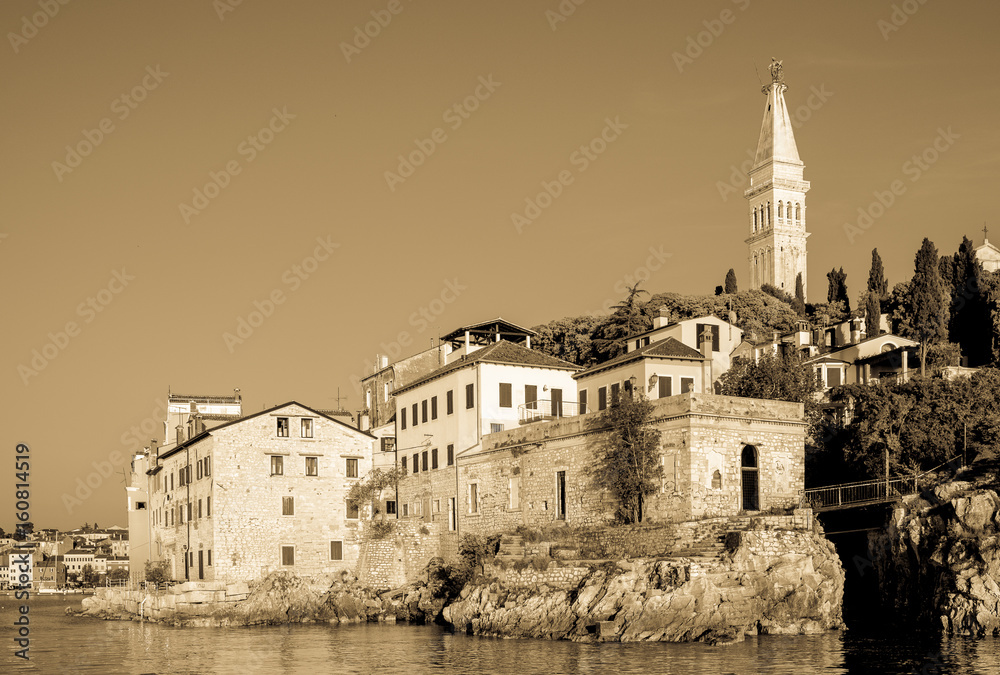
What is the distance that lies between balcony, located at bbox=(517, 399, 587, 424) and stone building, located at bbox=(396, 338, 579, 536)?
0.16 feet

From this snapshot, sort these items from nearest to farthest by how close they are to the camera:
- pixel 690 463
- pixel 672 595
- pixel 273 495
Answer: pixel 672 595
pixel 690 463
pixel 273 495

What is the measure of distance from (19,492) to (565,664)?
18.3m

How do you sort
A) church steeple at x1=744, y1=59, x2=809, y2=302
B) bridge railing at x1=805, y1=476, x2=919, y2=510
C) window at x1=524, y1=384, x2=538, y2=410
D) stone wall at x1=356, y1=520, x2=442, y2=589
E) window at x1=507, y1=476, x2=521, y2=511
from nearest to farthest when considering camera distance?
bridge railing at x1=805, y1=476, x2=919, y2=510, window at x1=507, y1=476, x2=521, y2=511, stone wall at x1=356, y1=520, x2=442, y2=589, window at x1=524, y1=384, x2=538, y2=410, church steeple at x1=744, y1=59, x2=809, y2=302

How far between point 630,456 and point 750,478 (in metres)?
4.78

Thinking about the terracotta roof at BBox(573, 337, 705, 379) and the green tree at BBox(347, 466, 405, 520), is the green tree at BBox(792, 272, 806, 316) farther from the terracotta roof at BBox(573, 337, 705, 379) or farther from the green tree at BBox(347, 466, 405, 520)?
the green tree at BBox(347, 466, 405, 520)

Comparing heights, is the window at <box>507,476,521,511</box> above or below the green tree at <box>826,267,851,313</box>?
below

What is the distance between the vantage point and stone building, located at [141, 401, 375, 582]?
187ft

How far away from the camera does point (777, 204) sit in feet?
405

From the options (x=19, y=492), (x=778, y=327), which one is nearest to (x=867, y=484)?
(x=19, y=492)

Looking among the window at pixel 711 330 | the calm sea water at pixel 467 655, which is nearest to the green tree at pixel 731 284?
the window at pixel 711 330

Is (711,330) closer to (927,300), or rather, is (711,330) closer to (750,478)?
(750,478)

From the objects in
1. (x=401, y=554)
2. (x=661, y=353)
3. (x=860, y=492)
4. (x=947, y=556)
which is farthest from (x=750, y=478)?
(x=401, y=554)

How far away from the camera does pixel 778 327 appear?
9169 centimetres

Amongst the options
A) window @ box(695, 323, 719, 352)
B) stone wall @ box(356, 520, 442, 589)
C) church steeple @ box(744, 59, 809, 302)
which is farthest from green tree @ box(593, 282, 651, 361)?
church steeple @ box(744, 59, 809, 302)
